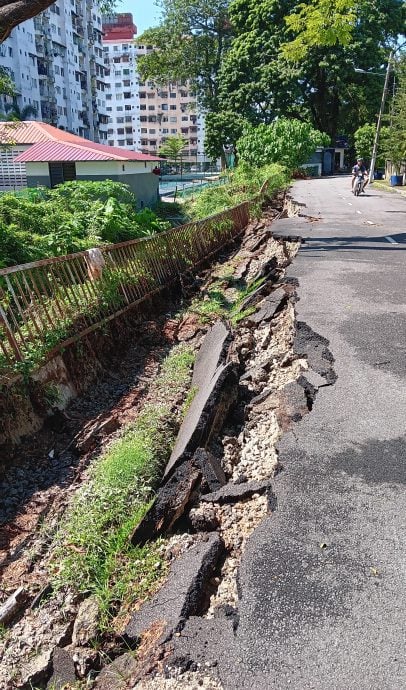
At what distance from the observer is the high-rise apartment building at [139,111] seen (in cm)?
10806

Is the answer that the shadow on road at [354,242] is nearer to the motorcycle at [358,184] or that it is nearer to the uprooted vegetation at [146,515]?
the uprooted vegetation at [146,515]

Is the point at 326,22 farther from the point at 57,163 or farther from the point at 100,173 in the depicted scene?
the point at 57,163

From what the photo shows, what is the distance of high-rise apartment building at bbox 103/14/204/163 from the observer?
108 meters

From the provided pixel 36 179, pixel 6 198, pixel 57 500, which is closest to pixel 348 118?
pixel 36 179

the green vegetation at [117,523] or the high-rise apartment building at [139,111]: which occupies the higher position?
the high-rise apartment building at [139,111]

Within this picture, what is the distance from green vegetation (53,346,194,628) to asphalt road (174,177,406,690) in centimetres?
78

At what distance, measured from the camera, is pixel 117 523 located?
4289mm

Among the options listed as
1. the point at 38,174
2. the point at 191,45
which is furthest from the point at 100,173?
the point at 191,45

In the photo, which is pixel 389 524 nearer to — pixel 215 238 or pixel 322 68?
pixel 215 238

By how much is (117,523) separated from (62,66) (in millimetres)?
78265

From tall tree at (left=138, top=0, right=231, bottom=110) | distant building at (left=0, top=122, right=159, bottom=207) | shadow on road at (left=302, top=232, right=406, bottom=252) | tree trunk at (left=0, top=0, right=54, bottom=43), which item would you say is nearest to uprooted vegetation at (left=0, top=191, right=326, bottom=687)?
tree trunk at (left=0, top=0, right=54, bottom=43)

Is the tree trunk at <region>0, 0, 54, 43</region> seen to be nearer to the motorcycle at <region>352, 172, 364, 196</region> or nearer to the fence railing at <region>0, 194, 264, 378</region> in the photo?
the fence railing at <region>0, 194, 264, 378</region>

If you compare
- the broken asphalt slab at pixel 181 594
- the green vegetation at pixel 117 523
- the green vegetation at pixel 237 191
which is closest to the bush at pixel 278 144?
the green vegetation at pixel 237 191

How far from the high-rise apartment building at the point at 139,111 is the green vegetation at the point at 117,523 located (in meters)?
108
